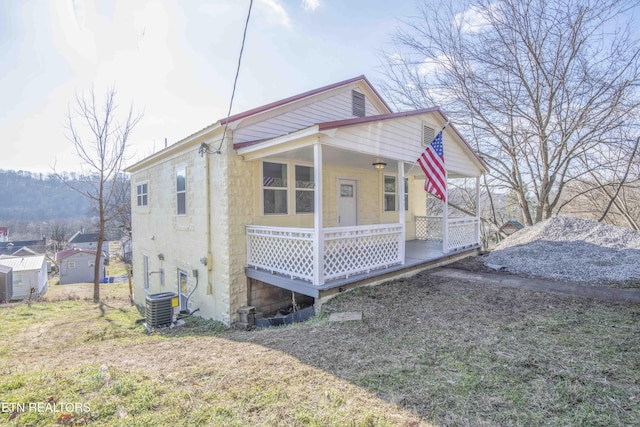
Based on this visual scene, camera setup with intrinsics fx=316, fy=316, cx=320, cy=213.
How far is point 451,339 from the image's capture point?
13.7 ft

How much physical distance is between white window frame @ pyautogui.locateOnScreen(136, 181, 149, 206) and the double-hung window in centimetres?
904

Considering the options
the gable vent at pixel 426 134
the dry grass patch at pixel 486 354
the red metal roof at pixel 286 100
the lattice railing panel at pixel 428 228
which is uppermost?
the red metal roof at pixel 286 100

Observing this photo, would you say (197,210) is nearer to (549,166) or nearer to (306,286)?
(306,286)

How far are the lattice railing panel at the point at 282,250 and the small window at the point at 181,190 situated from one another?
115 inches

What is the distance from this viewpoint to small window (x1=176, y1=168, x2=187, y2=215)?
29.2 ft

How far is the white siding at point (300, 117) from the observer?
739 centimetres

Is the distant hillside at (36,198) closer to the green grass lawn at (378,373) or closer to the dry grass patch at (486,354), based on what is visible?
the green grass lawn at (378,373)

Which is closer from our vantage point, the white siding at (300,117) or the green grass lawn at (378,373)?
the green grass lawn at (378,373)

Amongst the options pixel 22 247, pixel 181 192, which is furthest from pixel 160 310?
pixel 22 247

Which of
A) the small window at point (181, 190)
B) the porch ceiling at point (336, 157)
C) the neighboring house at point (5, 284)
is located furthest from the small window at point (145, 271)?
the neighboring house at point (5, 284)

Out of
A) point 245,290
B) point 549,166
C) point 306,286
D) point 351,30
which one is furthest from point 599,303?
point 549,166

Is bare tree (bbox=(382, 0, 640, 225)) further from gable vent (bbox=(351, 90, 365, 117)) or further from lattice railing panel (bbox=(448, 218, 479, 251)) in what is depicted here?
gable vent (bbox=(351, 90, 365, 117))

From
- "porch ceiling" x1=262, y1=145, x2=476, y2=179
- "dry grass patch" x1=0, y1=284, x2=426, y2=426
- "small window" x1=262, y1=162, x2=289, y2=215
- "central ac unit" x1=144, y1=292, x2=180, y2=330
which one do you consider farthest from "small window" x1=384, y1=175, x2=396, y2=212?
"dry grass patch" x1=0, y1=284, x2=426, y2=426

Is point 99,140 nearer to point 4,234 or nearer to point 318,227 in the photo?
point 318,227
